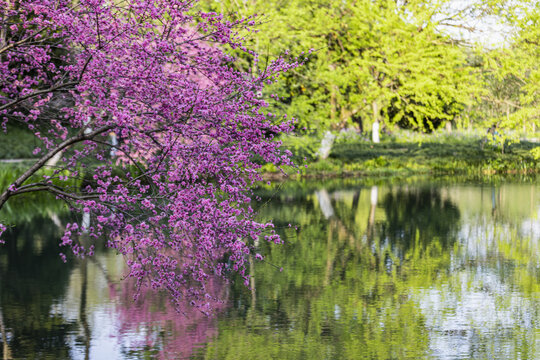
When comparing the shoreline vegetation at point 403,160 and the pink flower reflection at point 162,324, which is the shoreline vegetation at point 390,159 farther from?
the pink flower reflection at point 162,324

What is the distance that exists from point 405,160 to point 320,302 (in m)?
36.2

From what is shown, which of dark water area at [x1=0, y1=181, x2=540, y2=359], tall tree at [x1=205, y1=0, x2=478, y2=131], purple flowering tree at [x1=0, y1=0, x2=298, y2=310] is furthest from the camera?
tall tree at [x1=205, y1=0, x2=478, y2=131]

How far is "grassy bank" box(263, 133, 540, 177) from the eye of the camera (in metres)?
41.1

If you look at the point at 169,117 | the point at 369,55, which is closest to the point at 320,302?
the point at 169,117

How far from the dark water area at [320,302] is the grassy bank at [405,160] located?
2054cm

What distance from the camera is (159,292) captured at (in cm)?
1232

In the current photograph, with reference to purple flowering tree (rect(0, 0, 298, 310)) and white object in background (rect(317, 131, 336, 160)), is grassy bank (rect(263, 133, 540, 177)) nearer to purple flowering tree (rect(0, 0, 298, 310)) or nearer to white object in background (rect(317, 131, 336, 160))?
white object in background (rect(317, 131, 336, 160))

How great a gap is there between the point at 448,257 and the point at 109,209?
8.48 metres

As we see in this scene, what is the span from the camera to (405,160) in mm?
46844

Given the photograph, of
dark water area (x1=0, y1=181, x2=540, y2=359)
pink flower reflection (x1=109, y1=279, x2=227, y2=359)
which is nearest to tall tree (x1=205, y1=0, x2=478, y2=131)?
dark water area (x1=0, y1=181, x2=540, y2=359)

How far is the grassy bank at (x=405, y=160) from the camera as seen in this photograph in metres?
41.1

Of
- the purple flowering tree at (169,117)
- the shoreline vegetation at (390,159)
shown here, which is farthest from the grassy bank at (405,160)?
the purple flowering tree at (169,117)

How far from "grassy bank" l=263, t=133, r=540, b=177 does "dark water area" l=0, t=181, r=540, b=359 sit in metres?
20.5

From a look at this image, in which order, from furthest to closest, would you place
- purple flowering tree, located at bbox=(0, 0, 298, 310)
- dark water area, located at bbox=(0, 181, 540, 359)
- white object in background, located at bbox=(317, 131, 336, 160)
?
white object in background, located at bbox=(317, 131, 336, 160) → dark water area, located at bbox=(0, 181, 540, 359) → purple flowering tree, located at bbox=(0, 0, 298, 310)
